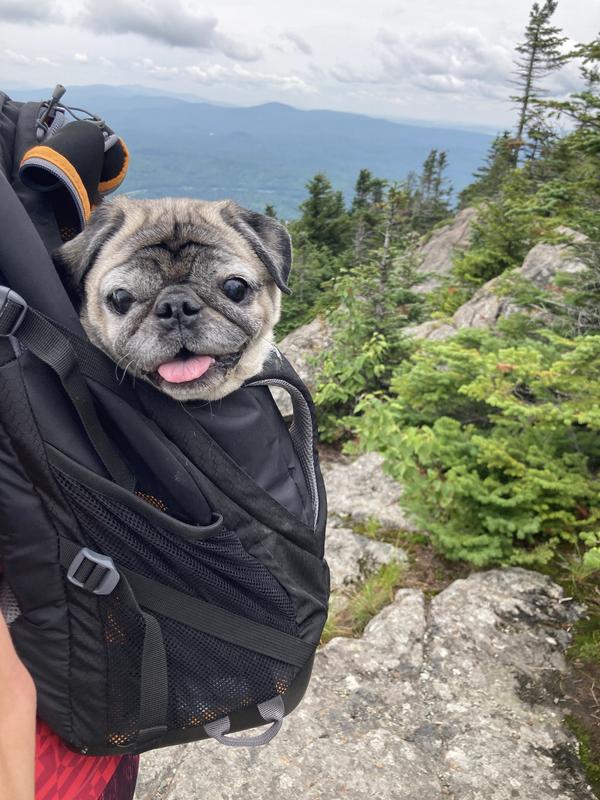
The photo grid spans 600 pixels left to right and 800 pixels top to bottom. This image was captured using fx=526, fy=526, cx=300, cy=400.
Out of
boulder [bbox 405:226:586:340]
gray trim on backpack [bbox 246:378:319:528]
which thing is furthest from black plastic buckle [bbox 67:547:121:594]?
boulder [bbox 405:226:586:340]

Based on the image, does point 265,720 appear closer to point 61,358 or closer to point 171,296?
point 61,358

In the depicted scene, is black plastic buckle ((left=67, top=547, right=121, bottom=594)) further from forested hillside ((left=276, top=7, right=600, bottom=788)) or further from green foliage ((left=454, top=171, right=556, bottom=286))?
green foliage ((left=454, top=171, right=556, bottom=286))

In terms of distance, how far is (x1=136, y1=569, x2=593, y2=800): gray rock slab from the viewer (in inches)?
140

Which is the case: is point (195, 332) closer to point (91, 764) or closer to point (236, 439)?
point (236, 439)

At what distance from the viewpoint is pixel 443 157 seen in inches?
3270

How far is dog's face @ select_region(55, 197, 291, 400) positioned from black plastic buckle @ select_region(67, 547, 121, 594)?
0.70 m

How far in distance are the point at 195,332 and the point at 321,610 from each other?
133cm

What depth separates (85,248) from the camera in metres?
2.24

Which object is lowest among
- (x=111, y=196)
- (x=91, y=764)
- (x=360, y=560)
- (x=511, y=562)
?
(x=360, y=560)

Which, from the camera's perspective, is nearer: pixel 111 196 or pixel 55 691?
pixel 55 691

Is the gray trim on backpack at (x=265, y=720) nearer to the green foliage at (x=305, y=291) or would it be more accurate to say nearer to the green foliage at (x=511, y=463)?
the green foliage at (x=511, y=463)

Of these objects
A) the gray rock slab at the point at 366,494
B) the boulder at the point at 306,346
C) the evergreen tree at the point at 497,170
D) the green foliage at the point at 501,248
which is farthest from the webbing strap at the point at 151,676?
the evergreen tree at the point at 497,170

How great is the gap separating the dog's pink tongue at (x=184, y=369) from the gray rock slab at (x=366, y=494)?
5.08 m

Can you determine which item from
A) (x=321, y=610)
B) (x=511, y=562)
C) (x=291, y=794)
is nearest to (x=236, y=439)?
(x=321, y=610)
